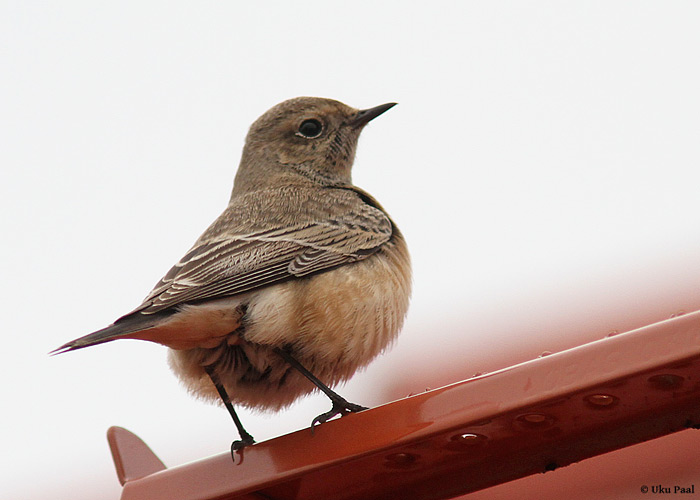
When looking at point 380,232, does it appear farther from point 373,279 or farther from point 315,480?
point 315,480

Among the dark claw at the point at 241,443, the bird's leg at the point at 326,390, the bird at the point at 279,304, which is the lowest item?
the dark claw at the point at 241,443

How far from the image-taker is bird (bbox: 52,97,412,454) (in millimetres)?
3309

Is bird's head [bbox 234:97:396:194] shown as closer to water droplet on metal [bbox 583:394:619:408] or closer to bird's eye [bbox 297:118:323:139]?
bird's eye [bbox 297:118:323:139]

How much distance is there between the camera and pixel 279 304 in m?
3.37

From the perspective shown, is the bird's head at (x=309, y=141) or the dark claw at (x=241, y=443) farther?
the bird's head at (x=309, y=141)

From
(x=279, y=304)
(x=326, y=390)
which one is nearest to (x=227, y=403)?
(x=326, y=390)

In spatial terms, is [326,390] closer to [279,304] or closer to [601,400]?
[279,304]

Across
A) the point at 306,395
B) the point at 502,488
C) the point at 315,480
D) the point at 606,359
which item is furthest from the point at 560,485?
the point at 606,359

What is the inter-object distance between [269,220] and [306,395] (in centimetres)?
90

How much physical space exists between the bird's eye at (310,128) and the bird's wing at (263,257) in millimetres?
1050

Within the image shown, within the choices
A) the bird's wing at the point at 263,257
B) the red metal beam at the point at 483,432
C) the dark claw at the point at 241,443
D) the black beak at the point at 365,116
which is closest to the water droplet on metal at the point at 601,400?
the red metal beam at the point at 483,432

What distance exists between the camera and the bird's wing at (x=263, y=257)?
3.34m

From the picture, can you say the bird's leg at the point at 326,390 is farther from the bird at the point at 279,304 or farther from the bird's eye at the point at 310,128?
the bird's eye at the point at 310,128

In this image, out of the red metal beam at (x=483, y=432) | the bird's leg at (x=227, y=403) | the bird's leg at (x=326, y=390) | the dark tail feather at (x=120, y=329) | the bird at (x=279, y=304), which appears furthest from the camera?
the bird's leg at (x=227, y=403)
